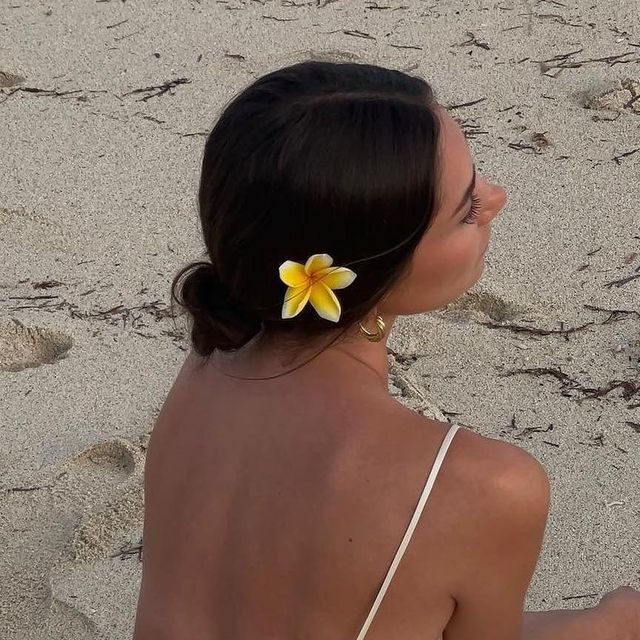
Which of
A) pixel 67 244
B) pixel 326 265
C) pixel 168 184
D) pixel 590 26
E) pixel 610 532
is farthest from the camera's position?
pixel 590 26

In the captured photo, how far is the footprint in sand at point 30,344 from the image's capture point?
2869 mm

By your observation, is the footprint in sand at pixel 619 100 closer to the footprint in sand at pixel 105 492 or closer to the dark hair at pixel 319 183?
the footprint in sand at pixel 105 492

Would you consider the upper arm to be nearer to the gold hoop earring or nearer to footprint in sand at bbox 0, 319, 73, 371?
the gold hoop earring

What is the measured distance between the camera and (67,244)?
3268mm

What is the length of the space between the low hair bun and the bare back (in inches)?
2.8

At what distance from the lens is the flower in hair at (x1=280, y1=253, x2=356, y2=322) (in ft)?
4.40

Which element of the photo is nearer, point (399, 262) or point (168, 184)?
point (399, 262)

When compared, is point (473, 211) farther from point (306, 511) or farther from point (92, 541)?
point (92, 541)

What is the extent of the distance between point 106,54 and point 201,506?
301cm

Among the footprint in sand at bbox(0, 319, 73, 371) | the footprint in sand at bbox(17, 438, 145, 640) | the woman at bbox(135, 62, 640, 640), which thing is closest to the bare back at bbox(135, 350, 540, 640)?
the woman at bbox(135, 62, 640, 640)

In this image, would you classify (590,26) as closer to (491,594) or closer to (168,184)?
(168,184)

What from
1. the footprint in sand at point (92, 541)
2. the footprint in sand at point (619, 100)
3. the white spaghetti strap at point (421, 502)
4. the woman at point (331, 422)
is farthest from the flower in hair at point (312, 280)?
the footprint in sand at point (619, 100)

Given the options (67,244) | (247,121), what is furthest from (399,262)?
(67,244)

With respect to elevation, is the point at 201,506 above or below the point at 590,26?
above
